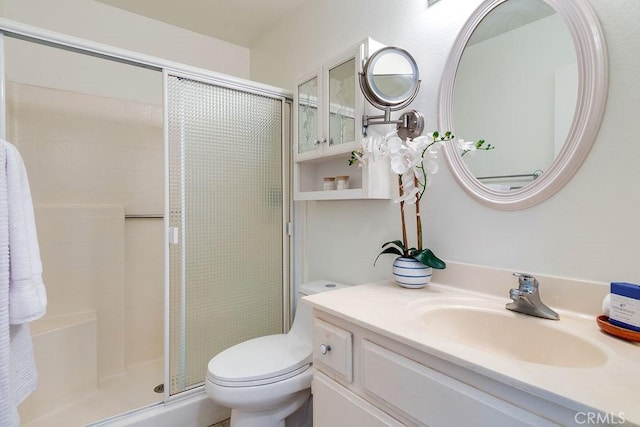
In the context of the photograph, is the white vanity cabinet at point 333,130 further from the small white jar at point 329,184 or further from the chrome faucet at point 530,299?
the chrome faucet at point 530,299

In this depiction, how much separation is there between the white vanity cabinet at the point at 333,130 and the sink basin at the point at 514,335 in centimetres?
59

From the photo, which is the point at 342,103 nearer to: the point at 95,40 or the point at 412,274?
the point at 412,274

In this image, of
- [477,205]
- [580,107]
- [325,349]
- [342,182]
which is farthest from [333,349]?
[580,107]

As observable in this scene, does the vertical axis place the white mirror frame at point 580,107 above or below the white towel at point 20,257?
above

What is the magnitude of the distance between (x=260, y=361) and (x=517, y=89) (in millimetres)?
1450

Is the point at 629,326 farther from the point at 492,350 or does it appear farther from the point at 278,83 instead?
the point at 278,83

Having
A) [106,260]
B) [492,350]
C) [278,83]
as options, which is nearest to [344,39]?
[278,83]

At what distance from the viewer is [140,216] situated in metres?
2.22

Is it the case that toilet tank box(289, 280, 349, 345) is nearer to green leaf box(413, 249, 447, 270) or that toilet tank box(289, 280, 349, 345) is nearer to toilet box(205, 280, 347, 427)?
toilet box(205, 280, 347, 427)

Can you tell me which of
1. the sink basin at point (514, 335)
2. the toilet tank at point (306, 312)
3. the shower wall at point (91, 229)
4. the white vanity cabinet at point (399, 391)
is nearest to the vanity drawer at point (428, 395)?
the white vanity cabinet at point (399, 391)

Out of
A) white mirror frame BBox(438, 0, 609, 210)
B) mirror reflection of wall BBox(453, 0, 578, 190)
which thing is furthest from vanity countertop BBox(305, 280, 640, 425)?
mirror reflection of wall BBox(453, 0, 578, 190)

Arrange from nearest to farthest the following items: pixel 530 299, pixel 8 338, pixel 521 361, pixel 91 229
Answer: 1. pixel 521 361
2. pixel 530 299
3. pixel 8 338
4. pixel 91 229

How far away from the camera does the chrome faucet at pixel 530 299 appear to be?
34.2 inches

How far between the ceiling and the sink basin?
198cm
